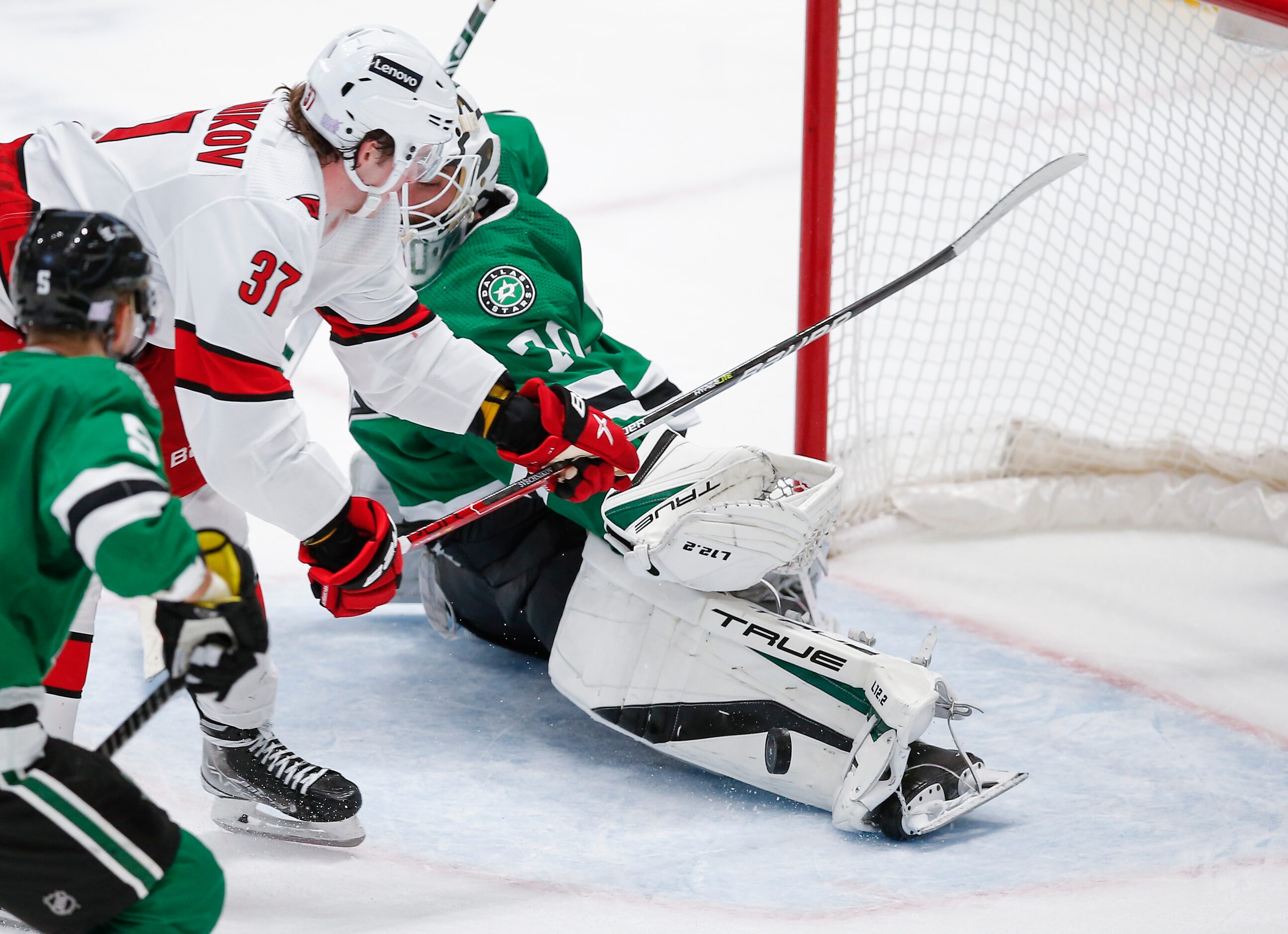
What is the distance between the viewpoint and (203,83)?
5.30m

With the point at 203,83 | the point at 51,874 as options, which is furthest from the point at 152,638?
the point at 203,83

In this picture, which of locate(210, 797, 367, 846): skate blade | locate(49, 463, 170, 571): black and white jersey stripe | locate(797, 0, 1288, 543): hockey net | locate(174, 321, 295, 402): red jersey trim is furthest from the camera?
locate(797, 0, 1288, 543): hockey net

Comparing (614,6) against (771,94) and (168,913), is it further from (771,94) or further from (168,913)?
(168,913)

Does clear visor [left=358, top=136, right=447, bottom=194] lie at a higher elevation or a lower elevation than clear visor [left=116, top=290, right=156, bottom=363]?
higher

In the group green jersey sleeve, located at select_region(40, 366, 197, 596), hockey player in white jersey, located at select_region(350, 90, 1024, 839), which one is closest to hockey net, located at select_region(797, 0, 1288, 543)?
hockey player in white jersey, located at select_region(350, 90, 1024, 839)

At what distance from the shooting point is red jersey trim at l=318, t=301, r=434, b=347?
210 cm

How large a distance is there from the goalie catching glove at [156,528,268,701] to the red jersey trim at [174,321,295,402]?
46 centimetres

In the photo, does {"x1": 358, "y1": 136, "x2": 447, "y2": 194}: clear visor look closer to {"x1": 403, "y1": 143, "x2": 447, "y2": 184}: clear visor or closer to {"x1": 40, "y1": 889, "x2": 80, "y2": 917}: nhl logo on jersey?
{"x1": 403, "y1": 143, "x2": 447, "y2": 184}: clear visor

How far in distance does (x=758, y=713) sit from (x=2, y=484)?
4.08 ft

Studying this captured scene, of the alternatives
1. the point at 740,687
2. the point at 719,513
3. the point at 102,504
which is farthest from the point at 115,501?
the point at 740,687

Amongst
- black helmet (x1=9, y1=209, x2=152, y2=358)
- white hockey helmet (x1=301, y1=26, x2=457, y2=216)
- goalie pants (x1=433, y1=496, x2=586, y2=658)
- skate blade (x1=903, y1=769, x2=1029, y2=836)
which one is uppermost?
white hockey helmet (x1=301, y1=26, x2=457, y2=216)

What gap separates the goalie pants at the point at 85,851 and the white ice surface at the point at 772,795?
0.42 m

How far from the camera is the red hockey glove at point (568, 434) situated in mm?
2164

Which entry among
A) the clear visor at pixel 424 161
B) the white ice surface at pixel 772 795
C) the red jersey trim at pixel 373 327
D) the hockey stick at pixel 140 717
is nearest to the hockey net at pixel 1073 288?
the white ice surface at pixel 772 795
